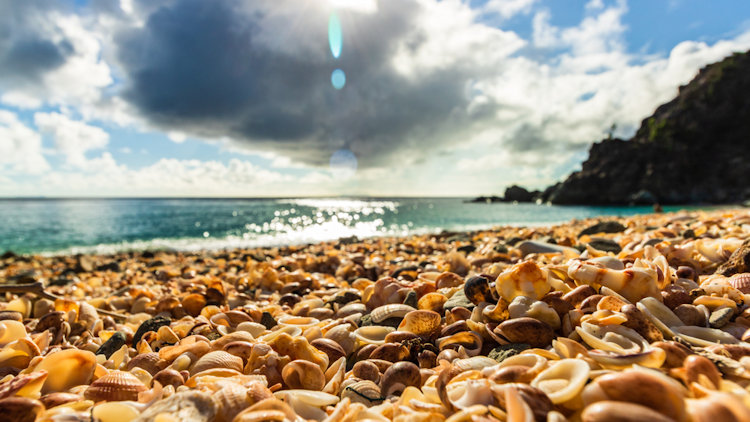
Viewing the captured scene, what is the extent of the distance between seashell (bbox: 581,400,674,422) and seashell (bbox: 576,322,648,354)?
0.47m

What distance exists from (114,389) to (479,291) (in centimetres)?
180

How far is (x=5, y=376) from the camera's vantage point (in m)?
1.59

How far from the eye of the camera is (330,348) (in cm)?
180

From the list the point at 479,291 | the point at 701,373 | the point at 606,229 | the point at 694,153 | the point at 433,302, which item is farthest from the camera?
the point at 694,153

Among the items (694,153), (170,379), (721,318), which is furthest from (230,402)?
(694,153)

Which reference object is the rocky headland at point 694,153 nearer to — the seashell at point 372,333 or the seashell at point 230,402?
the seashell at point 372,333

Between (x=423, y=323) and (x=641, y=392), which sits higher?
(x=641, y=392)

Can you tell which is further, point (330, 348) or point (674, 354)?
Answer: point (330, 348)

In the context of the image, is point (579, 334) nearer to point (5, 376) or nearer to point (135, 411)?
point (135, 411)

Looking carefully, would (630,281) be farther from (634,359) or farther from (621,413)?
(621,413)

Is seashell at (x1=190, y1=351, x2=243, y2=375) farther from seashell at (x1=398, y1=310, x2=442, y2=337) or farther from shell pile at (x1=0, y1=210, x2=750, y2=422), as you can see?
seashell at (x1=398, y1=310, x2=442, y2=337)

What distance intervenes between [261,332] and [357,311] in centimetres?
68

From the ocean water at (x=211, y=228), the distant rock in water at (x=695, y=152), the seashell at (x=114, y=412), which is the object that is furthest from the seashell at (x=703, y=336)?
the distant rock in water at (x=695, y=152)

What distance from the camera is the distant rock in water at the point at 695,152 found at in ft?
197
